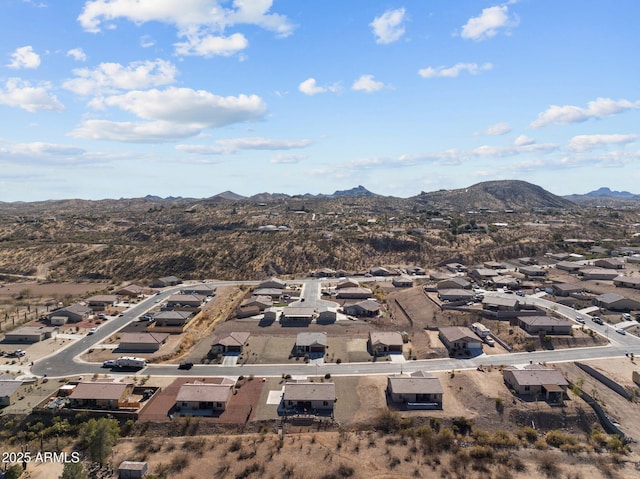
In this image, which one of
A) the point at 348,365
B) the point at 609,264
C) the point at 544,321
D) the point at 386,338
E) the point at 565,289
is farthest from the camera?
the point at 609,264

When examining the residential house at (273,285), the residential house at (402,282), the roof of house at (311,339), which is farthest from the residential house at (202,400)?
the residential house at (402,282)

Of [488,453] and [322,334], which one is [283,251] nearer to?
[322,334]

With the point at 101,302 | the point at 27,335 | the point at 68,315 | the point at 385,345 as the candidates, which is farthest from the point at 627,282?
the point at 27,335

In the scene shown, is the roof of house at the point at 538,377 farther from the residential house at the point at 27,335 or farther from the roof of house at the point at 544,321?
the residential house at the point at 27,335

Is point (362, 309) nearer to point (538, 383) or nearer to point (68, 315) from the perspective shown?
point (538, 383)

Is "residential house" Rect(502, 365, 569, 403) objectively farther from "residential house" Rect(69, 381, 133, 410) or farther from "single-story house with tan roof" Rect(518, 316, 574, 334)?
"residential house" Rect(69, 381, 133, 410)
